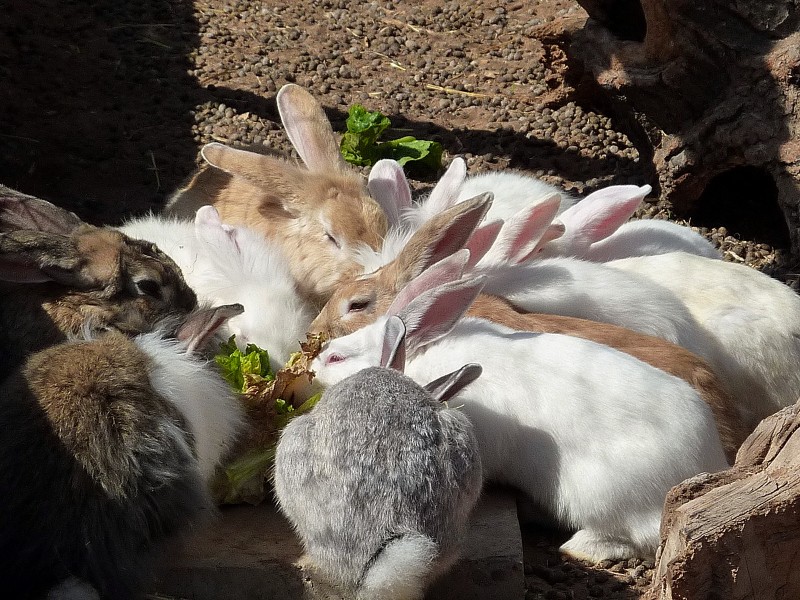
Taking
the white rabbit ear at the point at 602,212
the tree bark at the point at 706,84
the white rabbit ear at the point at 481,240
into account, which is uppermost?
the tree bark at the point at 706,84

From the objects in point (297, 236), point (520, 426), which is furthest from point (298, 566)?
point (297, 236)

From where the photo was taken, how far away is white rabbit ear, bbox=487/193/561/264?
4.43m

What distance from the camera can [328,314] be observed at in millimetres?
4121

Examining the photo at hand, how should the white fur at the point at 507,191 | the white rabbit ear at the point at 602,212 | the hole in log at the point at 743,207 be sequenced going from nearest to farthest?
the white rabbit ear at the point at 602,212
the white fur at the point at 507,191
the hole in log at the point at 743,207

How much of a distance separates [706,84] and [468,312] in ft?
7.50

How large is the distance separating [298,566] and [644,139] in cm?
390

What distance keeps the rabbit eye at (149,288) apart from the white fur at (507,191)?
5.85 feet

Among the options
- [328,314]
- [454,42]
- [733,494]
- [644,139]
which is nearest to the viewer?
[733,494]

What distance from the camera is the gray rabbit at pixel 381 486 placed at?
2.87 meters

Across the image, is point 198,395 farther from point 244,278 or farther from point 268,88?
point 268,88

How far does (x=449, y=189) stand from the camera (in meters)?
5.02

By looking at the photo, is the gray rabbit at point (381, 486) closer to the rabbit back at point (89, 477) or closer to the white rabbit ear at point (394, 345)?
the white rabbit ear at point (394, 345)

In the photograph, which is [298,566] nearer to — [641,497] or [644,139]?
[641,497]

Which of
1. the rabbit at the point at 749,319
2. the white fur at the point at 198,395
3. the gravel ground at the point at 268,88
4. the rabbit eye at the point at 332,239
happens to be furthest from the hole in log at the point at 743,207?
the white fur at the point at 198,395
